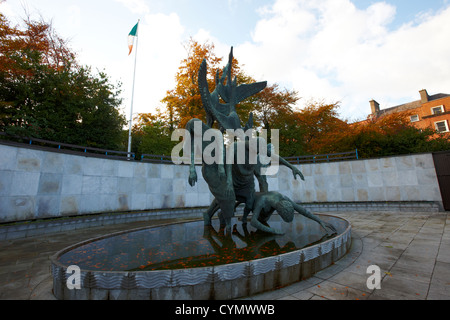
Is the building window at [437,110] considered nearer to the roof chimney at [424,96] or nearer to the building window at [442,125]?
the building window at [442,125]

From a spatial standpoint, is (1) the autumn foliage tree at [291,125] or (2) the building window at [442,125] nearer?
(1) the autumn foliage tree at [291,125]

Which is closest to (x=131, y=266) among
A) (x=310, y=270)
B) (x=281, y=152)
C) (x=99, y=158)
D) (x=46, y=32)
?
(x=310, y=270)

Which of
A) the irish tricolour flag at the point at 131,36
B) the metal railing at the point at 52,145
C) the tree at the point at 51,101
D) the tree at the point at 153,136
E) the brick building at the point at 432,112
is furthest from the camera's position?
the brick building at the point at 432,112

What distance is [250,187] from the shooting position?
6.80m

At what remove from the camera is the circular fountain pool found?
294 cm

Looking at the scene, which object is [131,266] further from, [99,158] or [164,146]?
[164,146]

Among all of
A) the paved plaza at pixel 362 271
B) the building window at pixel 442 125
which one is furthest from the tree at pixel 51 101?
the building window at pixel 442 125

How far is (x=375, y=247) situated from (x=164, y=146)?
2087cm

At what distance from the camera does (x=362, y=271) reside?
4.08 metres

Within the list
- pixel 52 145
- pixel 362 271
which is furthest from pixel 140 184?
pixel 362 271

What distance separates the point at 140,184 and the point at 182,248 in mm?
9590

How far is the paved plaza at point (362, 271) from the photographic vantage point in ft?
10.6

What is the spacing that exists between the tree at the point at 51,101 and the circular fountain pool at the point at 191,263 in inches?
425

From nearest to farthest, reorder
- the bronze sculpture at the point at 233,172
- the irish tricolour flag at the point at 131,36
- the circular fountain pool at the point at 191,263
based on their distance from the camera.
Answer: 1. the circular fountain pool at the point at 191,263
2. the bronze sculpture at the point at 233,172
3. the irish tricolour flag at the point at 131,36
